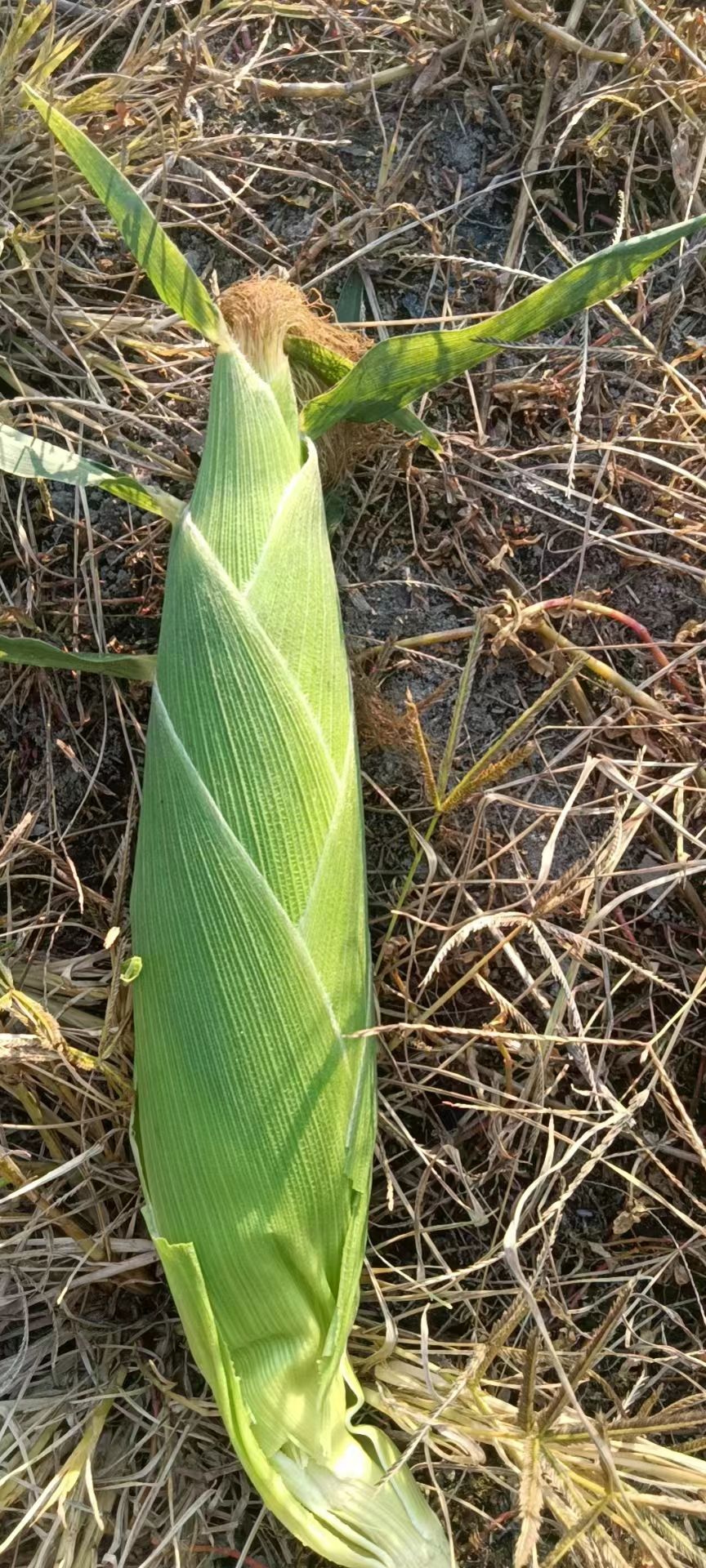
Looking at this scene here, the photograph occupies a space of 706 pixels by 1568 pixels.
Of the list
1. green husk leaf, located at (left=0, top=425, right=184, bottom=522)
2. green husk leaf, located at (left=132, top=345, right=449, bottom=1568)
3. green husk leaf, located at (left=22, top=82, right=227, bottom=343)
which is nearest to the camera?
green husk leaf, located at (left=132, top=345, right=449, bottom=1568)

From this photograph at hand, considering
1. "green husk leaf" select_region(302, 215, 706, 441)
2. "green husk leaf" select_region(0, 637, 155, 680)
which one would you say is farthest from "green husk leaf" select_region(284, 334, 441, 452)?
"green husk leaf" select_region(0, 637, 155, 680)

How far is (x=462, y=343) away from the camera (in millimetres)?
1444

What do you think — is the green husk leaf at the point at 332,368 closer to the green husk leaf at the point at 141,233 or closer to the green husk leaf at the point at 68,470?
the green husk leaf at the point at 141,233

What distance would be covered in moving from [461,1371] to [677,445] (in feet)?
5.00

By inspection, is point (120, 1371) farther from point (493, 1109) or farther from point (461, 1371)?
point (493, 1109)

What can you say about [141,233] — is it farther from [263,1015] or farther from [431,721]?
[263,1015]

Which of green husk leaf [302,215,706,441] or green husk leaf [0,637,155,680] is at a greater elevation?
green husk leaf [302,215,706,441]

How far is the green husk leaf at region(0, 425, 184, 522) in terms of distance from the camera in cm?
157

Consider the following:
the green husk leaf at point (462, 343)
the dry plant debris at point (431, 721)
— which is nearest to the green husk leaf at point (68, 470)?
the dry plant debris at point (431, 721)

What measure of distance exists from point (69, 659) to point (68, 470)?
31 cm

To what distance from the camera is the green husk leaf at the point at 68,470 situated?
1569 millimetres

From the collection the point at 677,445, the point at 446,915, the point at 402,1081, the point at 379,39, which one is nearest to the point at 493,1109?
the point at 402,1081

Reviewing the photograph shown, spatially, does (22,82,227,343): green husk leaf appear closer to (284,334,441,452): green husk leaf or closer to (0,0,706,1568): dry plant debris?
(284,334,441,452): green husk leaf

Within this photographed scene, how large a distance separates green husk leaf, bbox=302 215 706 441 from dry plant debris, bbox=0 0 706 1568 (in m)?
0.20
